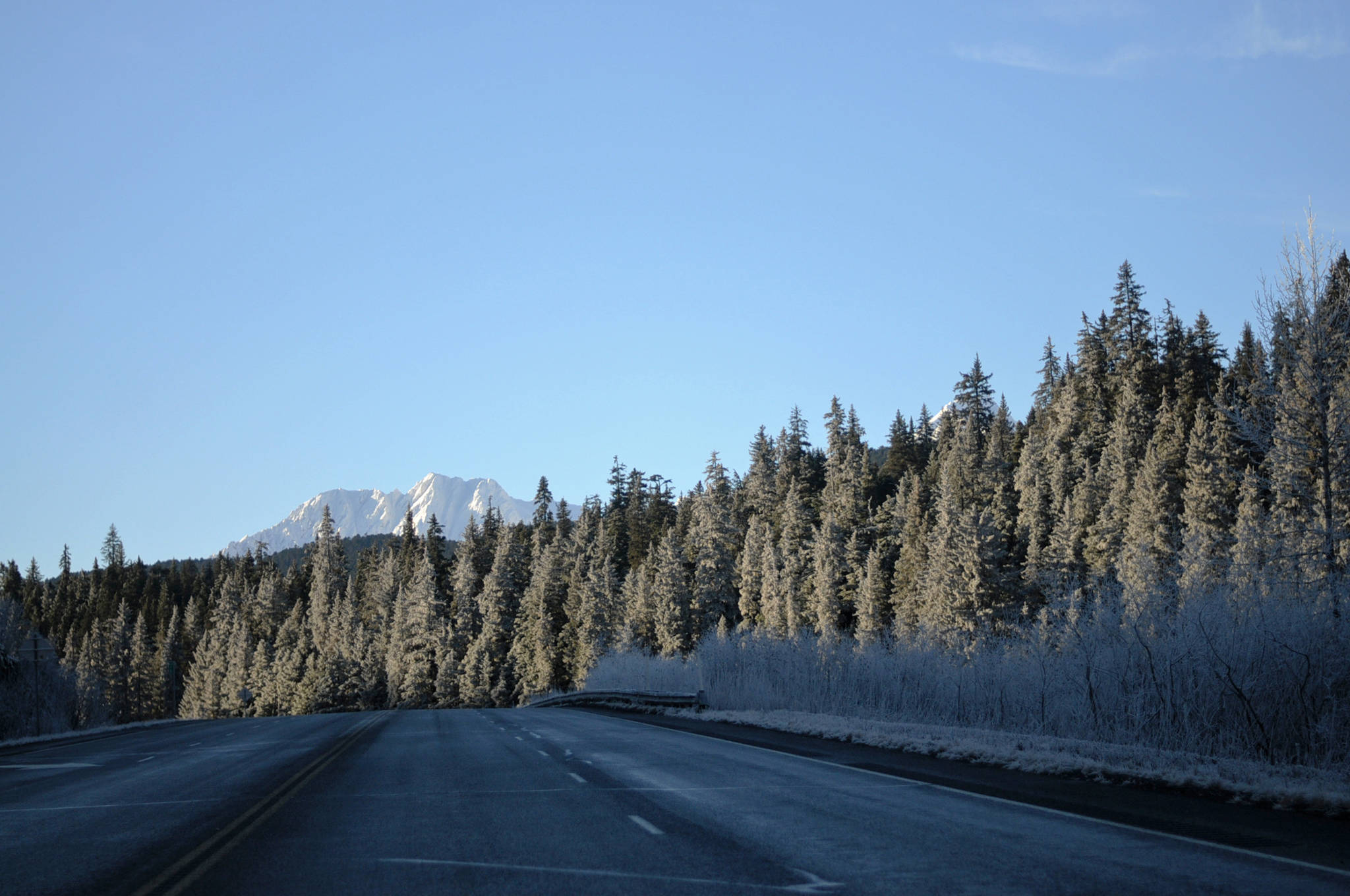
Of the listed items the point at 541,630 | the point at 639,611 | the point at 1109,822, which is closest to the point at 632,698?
the point at 1109,822

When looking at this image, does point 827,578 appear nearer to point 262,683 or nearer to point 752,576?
point 752,576

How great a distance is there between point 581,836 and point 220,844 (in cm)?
341

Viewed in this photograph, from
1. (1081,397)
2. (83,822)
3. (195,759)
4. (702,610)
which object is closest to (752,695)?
(195,759)

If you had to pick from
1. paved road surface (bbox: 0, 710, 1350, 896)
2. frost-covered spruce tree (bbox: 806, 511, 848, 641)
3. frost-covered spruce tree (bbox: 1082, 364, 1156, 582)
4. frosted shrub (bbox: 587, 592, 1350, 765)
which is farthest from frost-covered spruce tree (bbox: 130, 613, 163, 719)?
paved road surface (bbox: 0, 710, 1350, 896)

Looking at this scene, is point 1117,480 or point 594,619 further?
point 594,619

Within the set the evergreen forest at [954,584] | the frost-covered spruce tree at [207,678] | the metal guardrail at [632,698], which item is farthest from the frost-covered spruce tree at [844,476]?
the frost-covered spruce tree at [207,678]

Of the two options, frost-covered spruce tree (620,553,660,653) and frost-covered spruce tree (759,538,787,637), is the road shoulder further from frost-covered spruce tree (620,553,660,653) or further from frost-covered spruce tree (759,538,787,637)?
frost-covered spruce tree (759,538,787,637)

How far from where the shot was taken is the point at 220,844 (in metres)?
9.47

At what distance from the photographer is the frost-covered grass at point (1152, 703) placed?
13.3 metres

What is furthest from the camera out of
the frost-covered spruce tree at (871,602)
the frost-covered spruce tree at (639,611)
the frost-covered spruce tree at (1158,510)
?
the frost-covered spruce tree at (871,602)

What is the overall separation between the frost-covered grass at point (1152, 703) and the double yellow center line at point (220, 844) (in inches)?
401

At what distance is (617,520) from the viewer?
150500mm

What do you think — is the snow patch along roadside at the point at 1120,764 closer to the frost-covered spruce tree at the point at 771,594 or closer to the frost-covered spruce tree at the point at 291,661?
the frost-covered spruce tree at the point at 771,594

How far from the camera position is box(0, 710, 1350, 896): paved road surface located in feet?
23.9
